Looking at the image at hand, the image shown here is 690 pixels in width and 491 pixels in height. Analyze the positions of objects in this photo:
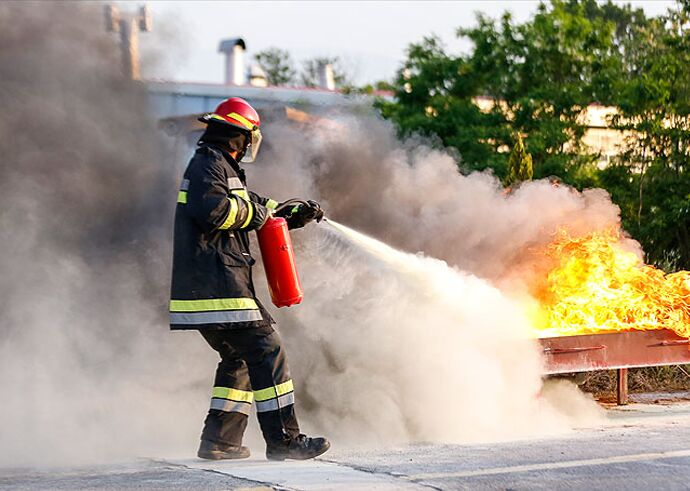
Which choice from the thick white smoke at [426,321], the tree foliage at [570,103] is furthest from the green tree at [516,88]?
the thick white smoke at [426,321]

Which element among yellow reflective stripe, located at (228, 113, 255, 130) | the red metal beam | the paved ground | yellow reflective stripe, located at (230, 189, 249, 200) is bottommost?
the paved ground

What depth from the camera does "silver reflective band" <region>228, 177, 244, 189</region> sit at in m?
5.48

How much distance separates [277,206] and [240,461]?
138cm

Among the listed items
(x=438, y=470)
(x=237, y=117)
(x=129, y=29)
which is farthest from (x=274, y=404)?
(x=129, y=29)

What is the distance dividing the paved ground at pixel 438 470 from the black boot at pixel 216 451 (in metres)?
0.06

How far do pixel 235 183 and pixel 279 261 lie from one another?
0.47 metres

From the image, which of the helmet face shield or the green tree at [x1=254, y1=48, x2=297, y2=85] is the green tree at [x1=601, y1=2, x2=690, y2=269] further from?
Answer: the green tree at [x1=254, y1=48, x2=297, y2=85]

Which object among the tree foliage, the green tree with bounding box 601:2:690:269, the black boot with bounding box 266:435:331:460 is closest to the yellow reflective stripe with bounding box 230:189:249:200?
the black boot with bounding box 266:435:331:460

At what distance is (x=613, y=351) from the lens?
6.75 metres

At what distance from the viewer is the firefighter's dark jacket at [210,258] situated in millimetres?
5320

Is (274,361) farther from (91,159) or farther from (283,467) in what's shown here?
(91,159)

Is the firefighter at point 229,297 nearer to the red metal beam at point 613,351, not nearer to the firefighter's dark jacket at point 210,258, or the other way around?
the firefighter's dark jacket at point 210,258

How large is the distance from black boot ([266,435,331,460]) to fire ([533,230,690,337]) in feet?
6.63

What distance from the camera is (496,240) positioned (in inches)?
306
